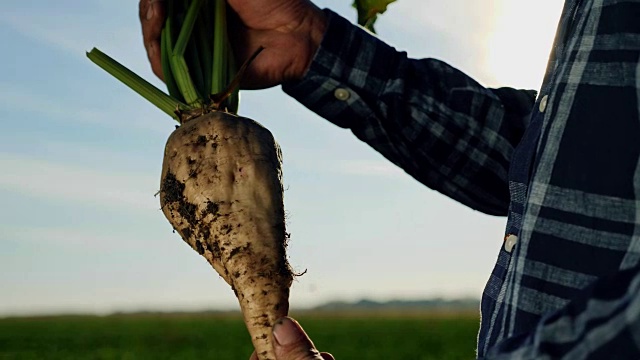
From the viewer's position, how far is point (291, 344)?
151cm

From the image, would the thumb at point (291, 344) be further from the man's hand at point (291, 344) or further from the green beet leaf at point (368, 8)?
the green beet leaf at point (368, 8)

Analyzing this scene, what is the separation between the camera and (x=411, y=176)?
2514mm

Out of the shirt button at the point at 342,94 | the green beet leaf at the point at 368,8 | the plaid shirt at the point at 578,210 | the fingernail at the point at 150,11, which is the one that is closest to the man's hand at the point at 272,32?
the fingernail at the point at 150,11

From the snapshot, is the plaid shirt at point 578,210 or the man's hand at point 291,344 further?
the man's hand at point 291,344

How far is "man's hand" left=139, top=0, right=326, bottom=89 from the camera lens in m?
2.21

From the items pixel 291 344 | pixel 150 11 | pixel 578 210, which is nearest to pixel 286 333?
pixel 291 344

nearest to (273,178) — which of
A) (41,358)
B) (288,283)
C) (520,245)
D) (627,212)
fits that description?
(288,283)

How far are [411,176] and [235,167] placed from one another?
65cm

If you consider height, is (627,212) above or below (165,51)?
below

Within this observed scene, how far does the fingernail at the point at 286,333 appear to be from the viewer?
152 cm

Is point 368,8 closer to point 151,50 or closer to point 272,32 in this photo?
point 272,32

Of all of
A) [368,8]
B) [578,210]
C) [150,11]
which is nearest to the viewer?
[578,210]

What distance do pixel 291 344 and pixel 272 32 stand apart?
104 centimetres

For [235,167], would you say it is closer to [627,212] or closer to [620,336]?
[627,212]
